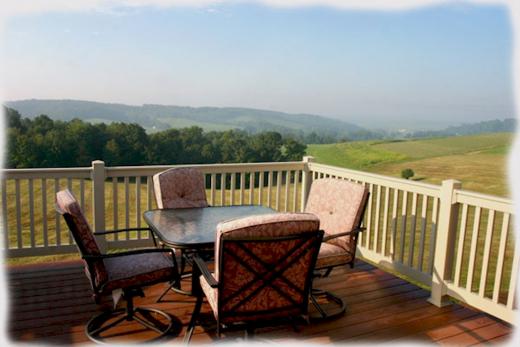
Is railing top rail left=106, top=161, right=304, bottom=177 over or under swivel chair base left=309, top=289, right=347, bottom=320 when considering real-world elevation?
over

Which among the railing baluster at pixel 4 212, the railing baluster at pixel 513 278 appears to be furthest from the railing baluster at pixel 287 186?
the railing baluster at pixel 4 212

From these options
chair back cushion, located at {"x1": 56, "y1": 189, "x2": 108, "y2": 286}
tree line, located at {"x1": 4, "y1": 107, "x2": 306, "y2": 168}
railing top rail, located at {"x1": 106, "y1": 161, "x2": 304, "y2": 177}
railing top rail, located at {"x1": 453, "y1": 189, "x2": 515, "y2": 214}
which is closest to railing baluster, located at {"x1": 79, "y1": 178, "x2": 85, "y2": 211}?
railing top rail, located at {"x1": 106, "y1": 161, "x2": 304, "y2": 177}

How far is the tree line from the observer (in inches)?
223

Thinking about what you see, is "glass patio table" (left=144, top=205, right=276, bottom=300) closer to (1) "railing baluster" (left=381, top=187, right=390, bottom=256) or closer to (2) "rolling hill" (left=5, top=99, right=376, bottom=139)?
(1) "railing baluster" (left=381, top=187, right=390, bottom=256)

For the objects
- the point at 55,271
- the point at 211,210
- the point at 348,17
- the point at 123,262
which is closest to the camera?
the point at 123,262

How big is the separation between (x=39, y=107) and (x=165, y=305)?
4663 millimetres

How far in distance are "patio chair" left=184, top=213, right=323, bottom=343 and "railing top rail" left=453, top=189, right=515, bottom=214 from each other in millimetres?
1664

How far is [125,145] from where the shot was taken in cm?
600

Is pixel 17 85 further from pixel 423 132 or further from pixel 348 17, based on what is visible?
pixel 423 132

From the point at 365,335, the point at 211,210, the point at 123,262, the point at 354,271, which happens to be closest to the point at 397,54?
the point at 354,271

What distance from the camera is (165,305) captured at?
3361mm

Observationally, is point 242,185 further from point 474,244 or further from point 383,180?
point 474,244

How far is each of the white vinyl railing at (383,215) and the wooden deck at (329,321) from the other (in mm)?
194

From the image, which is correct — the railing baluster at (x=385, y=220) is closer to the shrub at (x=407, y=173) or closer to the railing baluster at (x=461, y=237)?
the railing baluster at (x=461, y=237)
